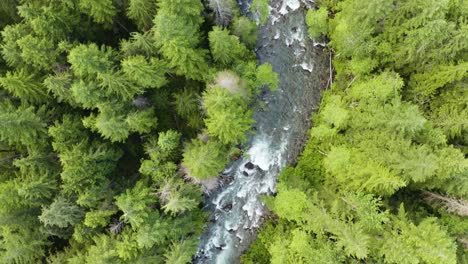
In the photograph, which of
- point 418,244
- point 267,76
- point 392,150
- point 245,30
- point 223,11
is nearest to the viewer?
point 418,244

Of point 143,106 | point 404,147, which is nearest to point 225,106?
point 143,106

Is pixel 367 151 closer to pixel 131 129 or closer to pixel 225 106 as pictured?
pixel 225 106

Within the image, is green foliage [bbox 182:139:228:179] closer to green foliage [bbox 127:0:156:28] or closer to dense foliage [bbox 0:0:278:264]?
dense foliage [bbox 0:0:278:264]

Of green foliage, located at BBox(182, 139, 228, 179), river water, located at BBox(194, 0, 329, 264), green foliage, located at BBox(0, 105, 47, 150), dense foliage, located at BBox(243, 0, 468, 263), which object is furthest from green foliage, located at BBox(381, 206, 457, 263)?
green foliage, located at BBox(0, 105, 47, 150)

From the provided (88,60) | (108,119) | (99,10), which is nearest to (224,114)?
(108,119)

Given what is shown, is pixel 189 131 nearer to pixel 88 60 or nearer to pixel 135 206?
pixel 135 206

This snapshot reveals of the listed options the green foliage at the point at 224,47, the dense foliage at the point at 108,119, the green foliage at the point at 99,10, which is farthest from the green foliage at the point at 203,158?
the green foliage at the point at 99,10

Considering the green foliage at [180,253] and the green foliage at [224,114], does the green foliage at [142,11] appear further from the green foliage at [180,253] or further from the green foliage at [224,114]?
the green foliage at [180,253]
